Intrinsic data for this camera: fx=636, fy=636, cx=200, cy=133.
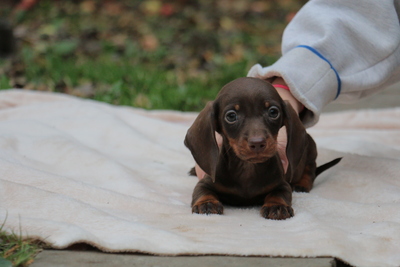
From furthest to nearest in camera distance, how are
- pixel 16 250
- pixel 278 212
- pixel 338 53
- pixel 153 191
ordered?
pixel 338 53 < pixel 153 191 < pixel 278 212 < pixel 16 250

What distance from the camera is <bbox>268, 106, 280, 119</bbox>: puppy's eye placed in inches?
111

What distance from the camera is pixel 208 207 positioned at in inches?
113

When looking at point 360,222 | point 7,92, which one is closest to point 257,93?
point 360,222

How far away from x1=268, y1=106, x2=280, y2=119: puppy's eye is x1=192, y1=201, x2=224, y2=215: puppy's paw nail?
473 mm

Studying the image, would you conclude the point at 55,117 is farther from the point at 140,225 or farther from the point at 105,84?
the point at 140,225

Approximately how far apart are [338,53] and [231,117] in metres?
1.03

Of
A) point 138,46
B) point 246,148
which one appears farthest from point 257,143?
point 138,46

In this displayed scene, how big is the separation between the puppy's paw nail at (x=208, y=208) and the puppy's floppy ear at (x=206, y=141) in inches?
4.9

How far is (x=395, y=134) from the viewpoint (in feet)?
15.6

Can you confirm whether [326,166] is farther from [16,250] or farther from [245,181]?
[16,250]

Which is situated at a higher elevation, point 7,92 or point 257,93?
point 7,92

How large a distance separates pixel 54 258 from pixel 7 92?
3.20 metres

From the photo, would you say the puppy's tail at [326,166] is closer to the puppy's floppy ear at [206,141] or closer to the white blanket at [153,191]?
the white blanket at [153,191]

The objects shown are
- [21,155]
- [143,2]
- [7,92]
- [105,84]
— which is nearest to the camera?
[21,155]
